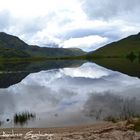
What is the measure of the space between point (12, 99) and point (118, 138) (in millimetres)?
36531

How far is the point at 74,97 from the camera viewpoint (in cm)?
5228

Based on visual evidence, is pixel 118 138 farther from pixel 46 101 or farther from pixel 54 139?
pixel 46 101

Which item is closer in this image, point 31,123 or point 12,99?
point 31,123

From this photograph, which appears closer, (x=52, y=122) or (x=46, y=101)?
(x=52, y=122)

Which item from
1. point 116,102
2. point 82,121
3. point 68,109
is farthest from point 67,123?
point 116,102

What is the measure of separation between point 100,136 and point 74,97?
33252 millimetres

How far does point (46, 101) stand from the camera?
4934 cm

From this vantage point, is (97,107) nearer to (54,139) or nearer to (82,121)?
(82,121)

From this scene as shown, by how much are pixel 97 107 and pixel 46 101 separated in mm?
10060

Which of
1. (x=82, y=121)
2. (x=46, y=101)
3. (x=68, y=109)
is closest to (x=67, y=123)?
(x=82, y=121)

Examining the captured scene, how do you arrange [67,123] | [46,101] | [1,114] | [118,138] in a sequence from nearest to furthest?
[118,138] < [67,123] < [1,114] < [46,101]

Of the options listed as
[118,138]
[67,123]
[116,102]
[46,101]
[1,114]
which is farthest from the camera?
[46,101]

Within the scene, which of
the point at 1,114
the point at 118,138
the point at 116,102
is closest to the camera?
the point at 118,138

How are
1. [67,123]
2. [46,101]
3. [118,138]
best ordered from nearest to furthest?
[118,138], [67,123], [46,101]
